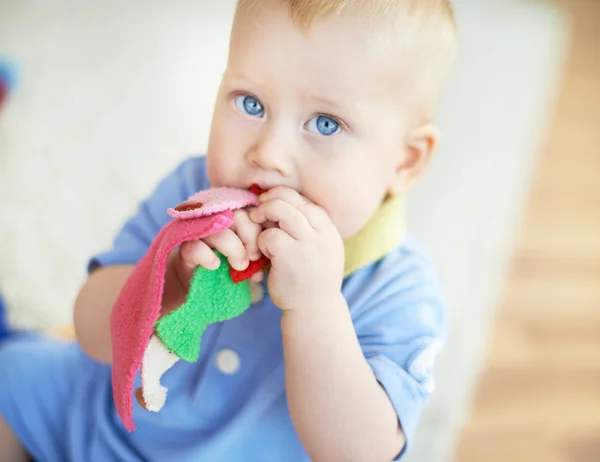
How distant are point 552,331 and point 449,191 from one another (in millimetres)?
328

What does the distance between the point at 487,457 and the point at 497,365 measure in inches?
7.6

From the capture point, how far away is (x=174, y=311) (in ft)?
1.77

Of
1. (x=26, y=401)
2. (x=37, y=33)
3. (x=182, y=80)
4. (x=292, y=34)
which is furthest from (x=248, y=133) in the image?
(x=37, y=33)

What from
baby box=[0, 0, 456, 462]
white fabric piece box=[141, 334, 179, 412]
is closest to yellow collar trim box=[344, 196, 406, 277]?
baby box=[0, 0, 456, 462]

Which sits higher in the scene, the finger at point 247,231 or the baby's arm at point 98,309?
the finger at point 247,231

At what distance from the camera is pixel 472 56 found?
5.91ft

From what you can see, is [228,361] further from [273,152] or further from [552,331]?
[552,331]

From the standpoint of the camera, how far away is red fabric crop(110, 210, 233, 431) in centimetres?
53

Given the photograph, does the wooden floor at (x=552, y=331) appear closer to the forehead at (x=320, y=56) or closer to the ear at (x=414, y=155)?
the ear at (x=414, y=155)

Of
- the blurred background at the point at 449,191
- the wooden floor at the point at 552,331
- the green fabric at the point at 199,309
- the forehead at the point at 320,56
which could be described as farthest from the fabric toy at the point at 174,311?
the wooden floor at the point at 552,331

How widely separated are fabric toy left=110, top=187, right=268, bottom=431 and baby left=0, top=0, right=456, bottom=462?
2 cm

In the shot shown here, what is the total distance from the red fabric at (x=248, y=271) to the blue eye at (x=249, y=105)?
125mm

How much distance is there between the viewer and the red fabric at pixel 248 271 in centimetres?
56

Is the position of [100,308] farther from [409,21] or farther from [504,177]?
[504,177]
